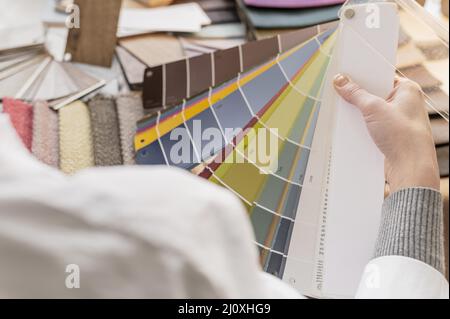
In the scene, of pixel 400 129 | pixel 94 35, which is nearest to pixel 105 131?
pixel 94 35

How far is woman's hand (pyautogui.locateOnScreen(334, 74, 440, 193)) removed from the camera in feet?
2.40

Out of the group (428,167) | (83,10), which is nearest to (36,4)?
(83,10)

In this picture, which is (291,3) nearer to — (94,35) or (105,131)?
(94,35)

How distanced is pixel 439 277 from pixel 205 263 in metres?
0.39

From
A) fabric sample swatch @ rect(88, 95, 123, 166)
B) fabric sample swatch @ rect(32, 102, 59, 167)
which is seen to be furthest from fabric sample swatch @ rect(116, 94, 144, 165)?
Result: fabric sample swatch @ rect(32, 102, 59, 167)

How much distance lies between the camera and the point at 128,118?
1.10 m

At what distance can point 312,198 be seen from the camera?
0.82m

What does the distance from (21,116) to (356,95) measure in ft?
1.99

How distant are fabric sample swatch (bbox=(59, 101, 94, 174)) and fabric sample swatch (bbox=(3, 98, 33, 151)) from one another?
0.05 metres

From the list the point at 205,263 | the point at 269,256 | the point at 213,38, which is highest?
the point at 213,38

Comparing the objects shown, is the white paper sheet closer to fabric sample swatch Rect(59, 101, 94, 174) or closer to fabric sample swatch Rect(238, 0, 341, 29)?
fabric sample swatch Rect(238, 0, 341, 29)

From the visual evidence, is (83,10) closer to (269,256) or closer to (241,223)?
(269,256)

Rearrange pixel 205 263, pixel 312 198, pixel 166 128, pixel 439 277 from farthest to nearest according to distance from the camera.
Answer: pixel 166 128
pixel 312 198
pixel 439 277
pixel 205 263

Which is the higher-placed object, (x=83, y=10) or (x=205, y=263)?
(x=83, y=10)
